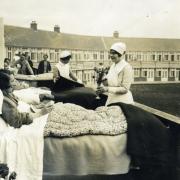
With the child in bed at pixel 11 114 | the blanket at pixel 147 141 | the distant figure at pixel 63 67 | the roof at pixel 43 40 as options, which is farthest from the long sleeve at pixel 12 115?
the roof at pixel 43 40

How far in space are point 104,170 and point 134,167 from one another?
0.99ft

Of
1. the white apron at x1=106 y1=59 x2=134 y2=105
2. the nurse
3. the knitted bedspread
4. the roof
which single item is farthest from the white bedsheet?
the roof

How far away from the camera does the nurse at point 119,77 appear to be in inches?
184

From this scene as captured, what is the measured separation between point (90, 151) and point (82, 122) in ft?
0.92

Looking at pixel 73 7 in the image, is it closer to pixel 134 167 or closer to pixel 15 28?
pixel 134 167

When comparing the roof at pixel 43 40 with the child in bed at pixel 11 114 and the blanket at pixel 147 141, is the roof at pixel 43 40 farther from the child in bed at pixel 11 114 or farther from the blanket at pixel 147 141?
the blanket at pixel 147 141

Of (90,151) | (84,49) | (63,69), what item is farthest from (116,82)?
(84,49)

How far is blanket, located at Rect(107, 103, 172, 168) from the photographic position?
12.5ft

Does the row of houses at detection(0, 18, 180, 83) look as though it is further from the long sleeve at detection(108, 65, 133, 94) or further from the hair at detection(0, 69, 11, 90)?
the hair at detection(0, 69, 11, 90)

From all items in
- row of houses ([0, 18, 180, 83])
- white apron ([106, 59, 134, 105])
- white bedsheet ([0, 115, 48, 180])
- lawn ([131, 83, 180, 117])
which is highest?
row of houses ([0, 18, 180, 83])

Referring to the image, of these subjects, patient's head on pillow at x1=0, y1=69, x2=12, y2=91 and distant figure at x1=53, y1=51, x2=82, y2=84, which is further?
distant figure at x1=53, y1=51, x2=82, y2=84

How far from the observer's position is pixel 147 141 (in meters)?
3.83

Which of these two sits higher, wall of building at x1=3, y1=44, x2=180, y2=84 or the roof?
the roof

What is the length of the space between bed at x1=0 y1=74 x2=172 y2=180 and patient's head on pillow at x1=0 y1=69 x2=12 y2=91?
51 centimetres
